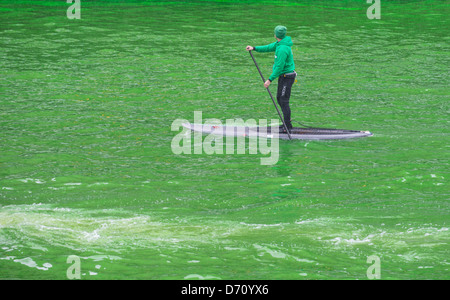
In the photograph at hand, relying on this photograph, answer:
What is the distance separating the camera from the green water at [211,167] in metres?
10.2

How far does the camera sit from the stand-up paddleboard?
16.9 m

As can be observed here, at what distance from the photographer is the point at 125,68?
26.8 m

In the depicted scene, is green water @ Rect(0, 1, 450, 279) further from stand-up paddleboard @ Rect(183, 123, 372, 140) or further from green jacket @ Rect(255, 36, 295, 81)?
green jacket @ Rect(255, 36, 295, 81)

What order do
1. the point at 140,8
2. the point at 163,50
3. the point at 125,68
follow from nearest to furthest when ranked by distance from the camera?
the point at 125,68 → the point at 163,50 → the point at 140,8

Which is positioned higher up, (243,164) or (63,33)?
(63,33)

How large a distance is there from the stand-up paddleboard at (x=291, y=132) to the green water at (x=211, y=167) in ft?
1.01

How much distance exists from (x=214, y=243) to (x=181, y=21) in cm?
2980

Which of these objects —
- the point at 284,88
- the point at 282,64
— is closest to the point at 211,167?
the point at 284,88

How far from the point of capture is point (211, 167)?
14.9 metres

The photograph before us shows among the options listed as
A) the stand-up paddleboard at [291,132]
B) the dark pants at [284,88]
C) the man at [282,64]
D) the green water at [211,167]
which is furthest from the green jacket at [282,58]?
the green water at [211,167]

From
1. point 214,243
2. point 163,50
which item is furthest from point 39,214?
point 163,50

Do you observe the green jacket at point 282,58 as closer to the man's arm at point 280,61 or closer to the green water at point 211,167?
the man's arm at point 280,61
